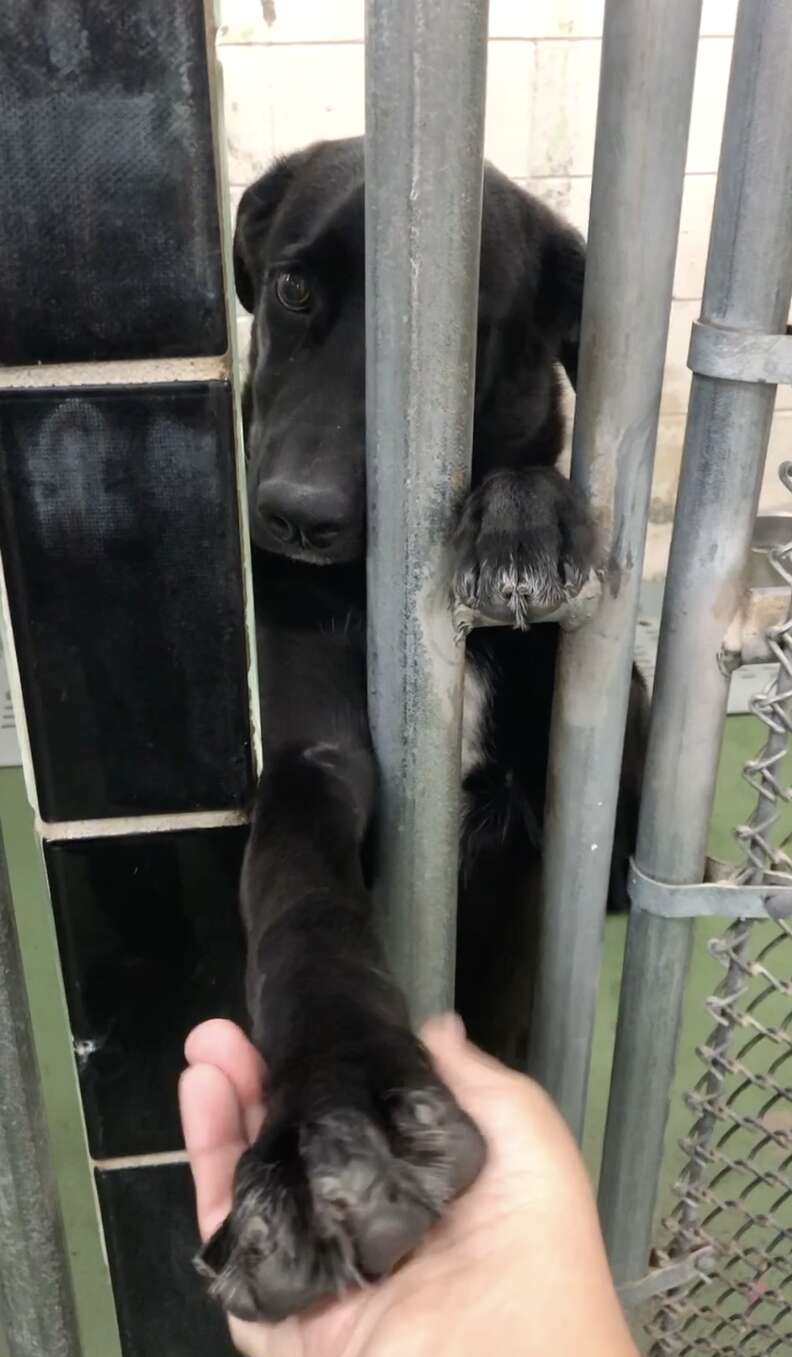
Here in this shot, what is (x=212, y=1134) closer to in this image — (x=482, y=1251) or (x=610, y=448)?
(x=482, y=1251)

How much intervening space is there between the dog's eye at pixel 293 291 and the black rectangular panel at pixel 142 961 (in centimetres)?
→ 55

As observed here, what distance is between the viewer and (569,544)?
691 mm

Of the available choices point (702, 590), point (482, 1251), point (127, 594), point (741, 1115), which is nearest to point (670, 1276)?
point (741, 1115)

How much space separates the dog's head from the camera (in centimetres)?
96

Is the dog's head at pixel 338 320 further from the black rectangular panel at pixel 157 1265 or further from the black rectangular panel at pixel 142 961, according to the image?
the black rectangular panel at pixel 157 1265

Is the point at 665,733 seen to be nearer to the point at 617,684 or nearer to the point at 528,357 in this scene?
the point at 617,684

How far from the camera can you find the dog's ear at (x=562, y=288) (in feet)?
3.85

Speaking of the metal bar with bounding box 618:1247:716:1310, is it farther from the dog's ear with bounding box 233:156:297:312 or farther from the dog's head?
the dog's ear with bounding box 233:156:297:312

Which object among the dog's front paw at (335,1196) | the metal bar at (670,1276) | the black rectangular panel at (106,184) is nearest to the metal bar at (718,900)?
the dog's front paw at (335,1196)

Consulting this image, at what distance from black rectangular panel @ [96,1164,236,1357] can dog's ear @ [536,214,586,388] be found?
869 millimetres

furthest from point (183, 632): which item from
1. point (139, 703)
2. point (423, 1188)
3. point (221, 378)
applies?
point (423, 1188)

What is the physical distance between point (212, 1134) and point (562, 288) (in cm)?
89

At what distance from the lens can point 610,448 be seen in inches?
26.9

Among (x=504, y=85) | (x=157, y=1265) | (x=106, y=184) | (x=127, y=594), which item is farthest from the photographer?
(x=504, y=85)
